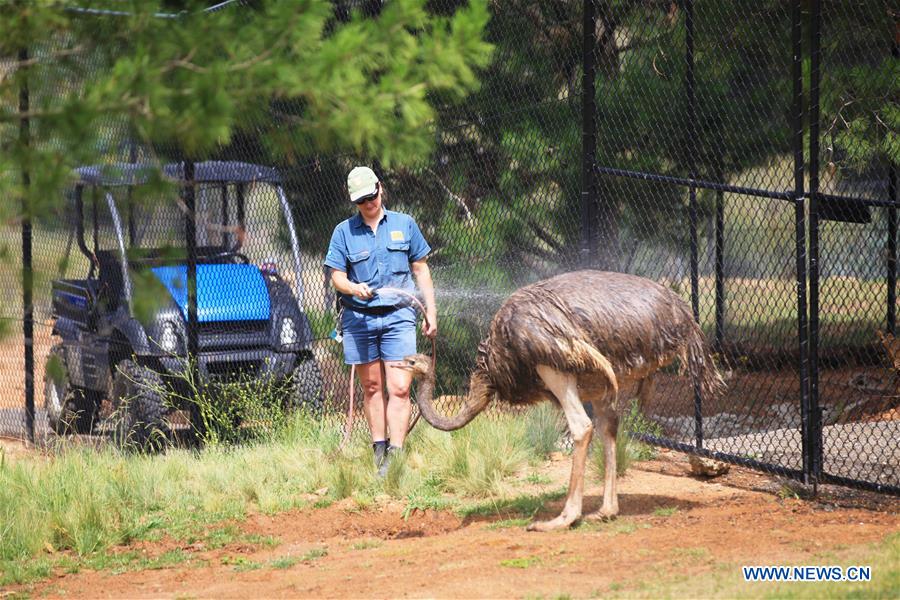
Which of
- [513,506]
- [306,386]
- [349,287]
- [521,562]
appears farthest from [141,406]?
[521,562]

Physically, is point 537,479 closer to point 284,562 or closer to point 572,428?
point 572,428

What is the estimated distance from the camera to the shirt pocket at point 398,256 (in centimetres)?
789

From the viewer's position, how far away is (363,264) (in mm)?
7902

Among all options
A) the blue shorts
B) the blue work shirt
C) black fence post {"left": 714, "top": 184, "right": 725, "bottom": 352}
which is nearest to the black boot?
the blue shorts

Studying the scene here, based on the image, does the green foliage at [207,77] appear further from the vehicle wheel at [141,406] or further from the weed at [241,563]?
the vehicle wheel at [141,406]

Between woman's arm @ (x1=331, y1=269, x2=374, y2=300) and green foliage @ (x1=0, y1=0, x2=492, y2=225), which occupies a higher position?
green foliage @ (x1=0, y1=0, x2=492, y2=225)

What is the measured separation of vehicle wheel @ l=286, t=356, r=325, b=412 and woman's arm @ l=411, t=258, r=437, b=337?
2.08 m

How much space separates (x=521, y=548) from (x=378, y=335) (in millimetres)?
2312

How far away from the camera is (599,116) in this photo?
10492 mm

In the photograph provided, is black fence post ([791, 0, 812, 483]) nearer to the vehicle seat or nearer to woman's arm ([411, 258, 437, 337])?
woman's arm ([411, 258, 437, 337])

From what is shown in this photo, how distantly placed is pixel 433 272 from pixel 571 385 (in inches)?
160

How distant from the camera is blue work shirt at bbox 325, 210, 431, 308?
25.9 ft

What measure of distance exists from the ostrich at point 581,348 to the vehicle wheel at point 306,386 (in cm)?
333

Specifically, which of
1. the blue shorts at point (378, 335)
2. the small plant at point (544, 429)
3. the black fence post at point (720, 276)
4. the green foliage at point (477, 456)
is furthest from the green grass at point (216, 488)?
the black fence post at point (720, 276)
